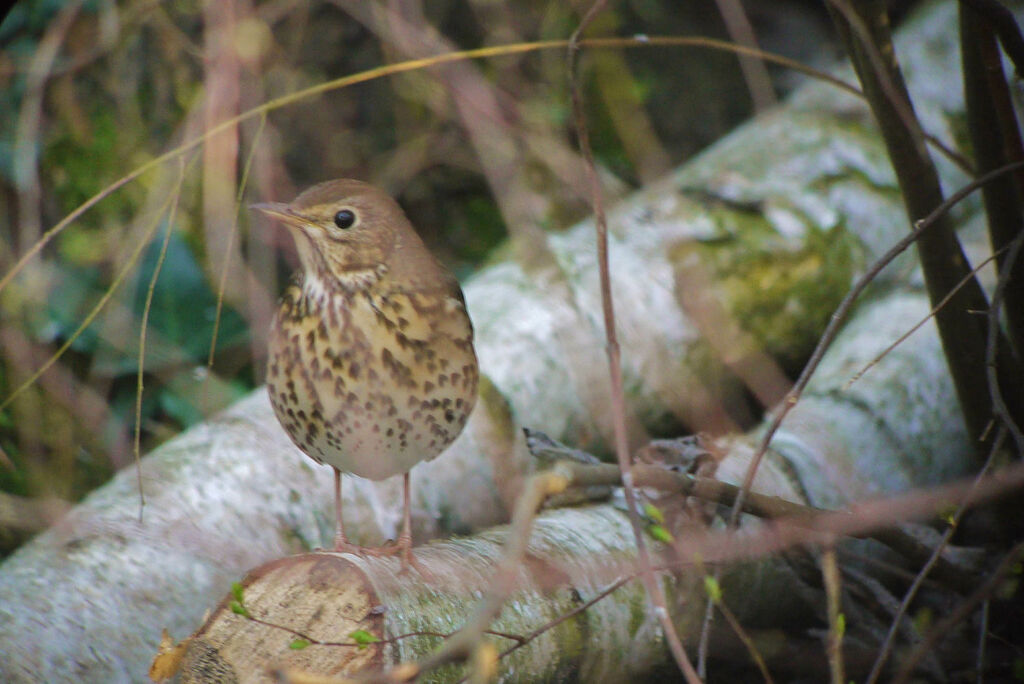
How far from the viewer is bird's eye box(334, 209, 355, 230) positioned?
1.91m

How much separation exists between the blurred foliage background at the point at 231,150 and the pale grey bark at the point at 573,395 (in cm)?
24

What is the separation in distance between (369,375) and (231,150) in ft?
3.25

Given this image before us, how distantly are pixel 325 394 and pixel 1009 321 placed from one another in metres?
1.47

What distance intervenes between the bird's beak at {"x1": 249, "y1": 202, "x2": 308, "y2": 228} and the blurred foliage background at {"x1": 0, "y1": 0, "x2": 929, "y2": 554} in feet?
1.79

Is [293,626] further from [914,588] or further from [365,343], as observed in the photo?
[914,588]

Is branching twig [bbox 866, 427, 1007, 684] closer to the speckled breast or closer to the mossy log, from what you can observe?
the mossy log

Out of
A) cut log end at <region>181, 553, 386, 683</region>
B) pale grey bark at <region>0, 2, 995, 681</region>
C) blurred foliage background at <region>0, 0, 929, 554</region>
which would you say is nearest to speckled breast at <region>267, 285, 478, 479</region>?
cut log end at <region>181, 553, 386, 683</region>

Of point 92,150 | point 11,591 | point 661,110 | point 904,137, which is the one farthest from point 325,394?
point 661,110

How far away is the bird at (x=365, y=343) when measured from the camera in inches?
72.2

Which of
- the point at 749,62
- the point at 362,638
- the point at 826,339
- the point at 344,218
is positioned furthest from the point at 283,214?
the point at 749,62

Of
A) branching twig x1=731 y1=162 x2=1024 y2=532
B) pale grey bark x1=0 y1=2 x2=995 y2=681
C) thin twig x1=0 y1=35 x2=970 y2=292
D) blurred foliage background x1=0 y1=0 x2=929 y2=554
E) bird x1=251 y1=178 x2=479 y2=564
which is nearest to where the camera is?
branching twig x1=731 y1=162 x2=1024 y2=532

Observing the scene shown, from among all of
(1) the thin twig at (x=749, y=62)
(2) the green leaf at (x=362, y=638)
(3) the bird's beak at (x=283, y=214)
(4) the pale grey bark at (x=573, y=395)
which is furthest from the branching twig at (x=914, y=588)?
(3) the bird's beak at (x=283, y=214)

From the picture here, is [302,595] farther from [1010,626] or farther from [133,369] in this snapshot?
[133,369]

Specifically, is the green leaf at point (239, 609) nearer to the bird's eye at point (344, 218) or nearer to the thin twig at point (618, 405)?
the thin twig at point (618, 405)
